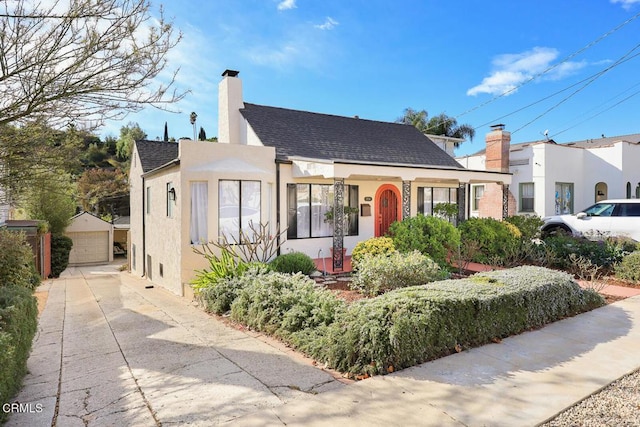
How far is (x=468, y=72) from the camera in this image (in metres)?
19.8

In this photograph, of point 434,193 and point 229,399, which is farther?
point 434,193

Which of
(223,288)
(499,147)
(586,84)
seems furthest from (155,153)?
(586,84)

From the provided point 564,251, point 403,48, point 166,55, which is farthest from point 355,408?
point 403,48

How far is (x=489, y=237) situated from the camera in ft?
40.9

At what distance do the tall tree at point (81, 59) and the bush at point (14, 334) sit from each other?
2.21 metres

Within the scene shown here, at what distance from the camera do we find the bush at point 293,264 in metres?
9.51

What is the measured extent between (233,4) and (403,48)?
9.90m

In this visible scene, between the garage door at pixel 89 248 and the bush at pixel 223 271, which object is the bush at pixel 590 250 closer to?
the bush at pixel 223 271

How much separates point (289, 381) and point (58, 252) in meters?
25.7

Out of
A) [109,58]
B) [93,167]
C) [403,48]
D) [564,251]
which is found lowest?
[564,251]

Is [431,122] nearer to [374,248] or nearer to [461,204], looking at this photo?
[461,204]

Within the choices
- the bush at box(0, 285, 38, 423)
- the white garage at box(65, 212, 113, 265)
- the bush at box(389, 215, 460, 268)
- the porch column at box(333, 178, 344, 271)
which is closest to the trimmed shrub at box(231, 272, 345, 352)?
the bush at box(0, 285, 38, 423)

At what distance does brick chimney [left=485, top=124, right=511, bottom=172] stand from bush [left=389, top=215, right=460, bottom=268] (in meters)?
9.64

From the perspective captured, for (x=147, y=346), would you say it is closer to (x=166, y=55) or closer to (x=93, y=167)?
(x=166, y=55)
